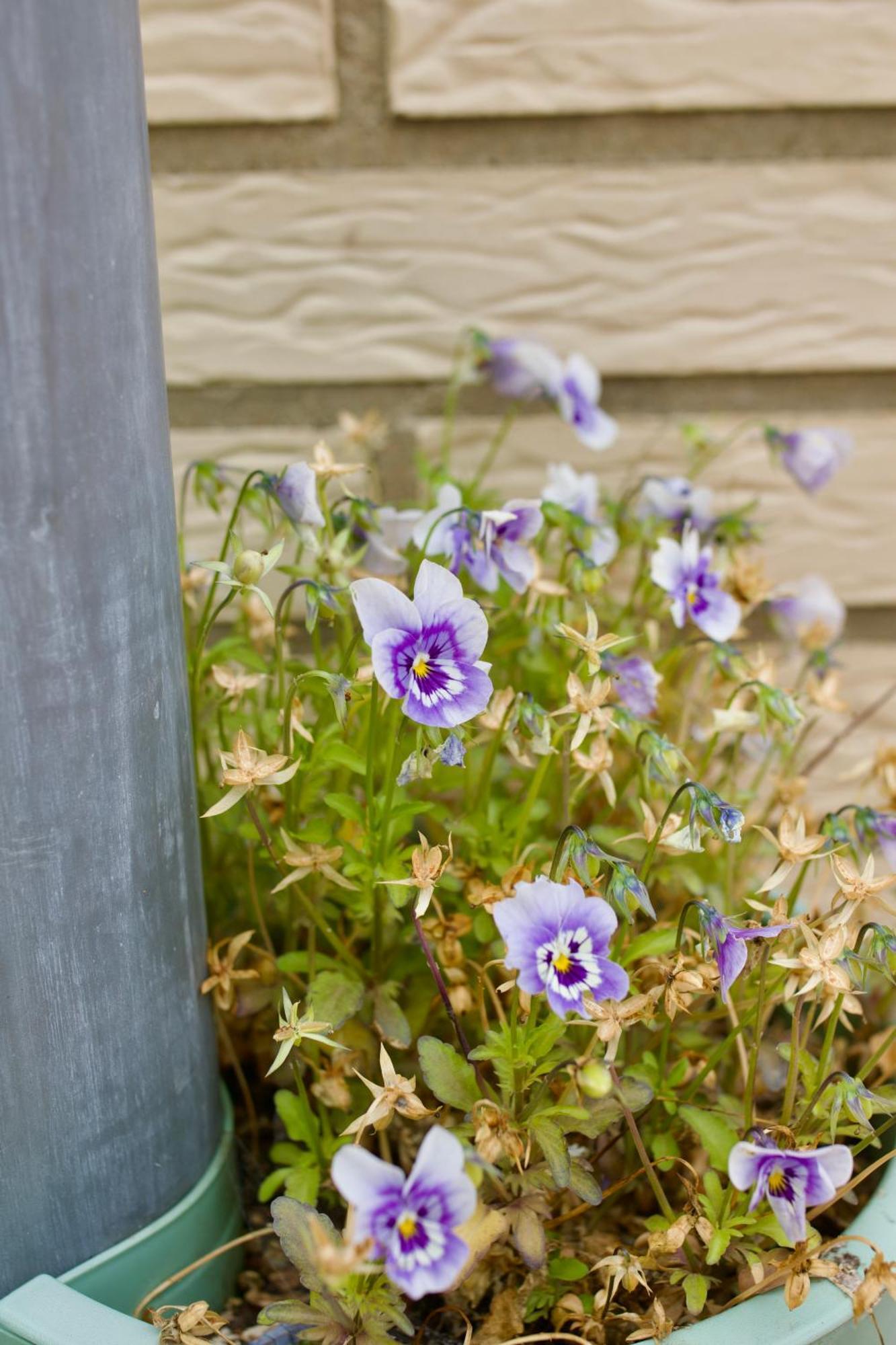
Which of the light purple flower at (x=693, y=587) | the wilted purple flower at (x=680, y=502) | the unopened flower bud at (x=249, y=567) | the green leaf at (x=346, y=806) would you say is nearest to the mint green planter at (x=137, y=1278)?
the green leaf at (x=346, y=806)

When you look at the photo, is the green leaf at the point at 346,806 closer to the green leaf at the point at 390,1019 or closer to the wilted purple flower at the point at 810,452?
the green leaf at the point at 390,1019

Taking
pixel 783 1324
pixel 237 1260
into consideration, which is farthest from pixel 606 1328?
pixel 237 1260

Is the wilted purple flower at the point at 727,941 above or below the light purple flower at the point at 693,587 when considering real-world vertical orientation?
below

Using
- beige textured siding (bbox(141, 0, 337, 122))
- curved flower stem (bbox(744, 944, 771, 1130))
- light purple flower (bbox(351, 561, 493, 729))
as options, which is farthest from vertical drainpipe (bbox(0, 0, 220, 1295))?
beige textured siding (bbox(141, 0, 337, 122))

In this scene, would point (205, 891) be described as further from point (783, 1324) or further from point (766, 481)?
point (766, 481)

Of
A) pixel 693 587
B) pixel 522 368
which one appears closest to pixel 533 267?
pixel 522 368

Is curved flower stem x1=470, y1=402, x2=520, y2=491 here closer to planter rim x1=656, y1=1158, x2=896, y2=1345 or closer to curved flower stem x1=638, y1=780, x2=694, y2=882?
curved flower stem x1=638, y1=780, x2=694, y2=882
